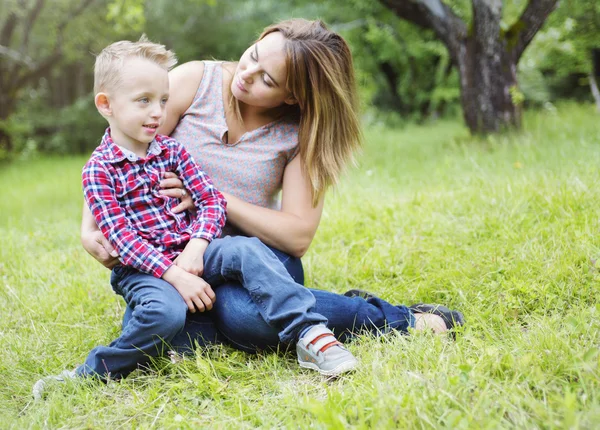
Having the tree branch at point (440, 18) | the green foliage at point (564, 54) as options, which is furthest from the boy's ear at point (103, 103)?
the green foliage at point (564, 54)

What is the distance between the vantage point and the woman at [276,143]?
2520mm

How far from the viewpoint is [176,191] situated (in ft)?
8.16

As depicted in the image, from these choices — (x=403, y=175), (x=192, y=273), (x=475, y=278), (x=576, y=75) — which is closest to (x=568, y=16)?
(x=403, y=175)

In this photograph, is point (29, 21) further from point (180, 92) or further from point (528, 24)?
point (180, 92)

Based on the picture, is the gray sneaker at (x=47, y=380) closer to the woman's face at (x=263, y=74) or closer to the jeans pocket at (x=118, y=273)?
the jeans pocket at (x=118, y=273)

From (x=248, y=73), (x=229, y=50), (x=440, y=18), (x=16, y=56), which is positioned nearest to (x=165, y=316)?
(x=248, y=73)

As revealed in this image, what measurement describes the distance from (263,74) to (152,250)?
0.90 meters

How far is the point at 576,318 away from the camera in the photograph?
2229mm

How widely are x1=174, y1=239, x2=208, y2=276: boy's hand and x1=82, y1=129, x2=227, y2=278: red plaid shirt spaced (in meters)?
0.03

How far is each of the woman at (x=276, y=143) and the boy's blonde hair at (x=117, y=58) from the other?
361 millimetres

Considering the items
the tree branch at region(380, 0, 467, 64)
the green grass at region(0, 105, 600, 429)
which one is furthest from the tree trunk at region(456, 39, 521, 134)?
the green grass at region(0, 105, 600, 429)

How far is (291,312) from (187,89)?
1212mm

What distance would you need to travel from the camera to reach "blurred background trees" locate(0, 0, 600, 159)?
10438 millimetres

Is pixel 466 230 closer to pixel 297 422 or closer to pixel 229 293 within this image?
pixel 229 293
